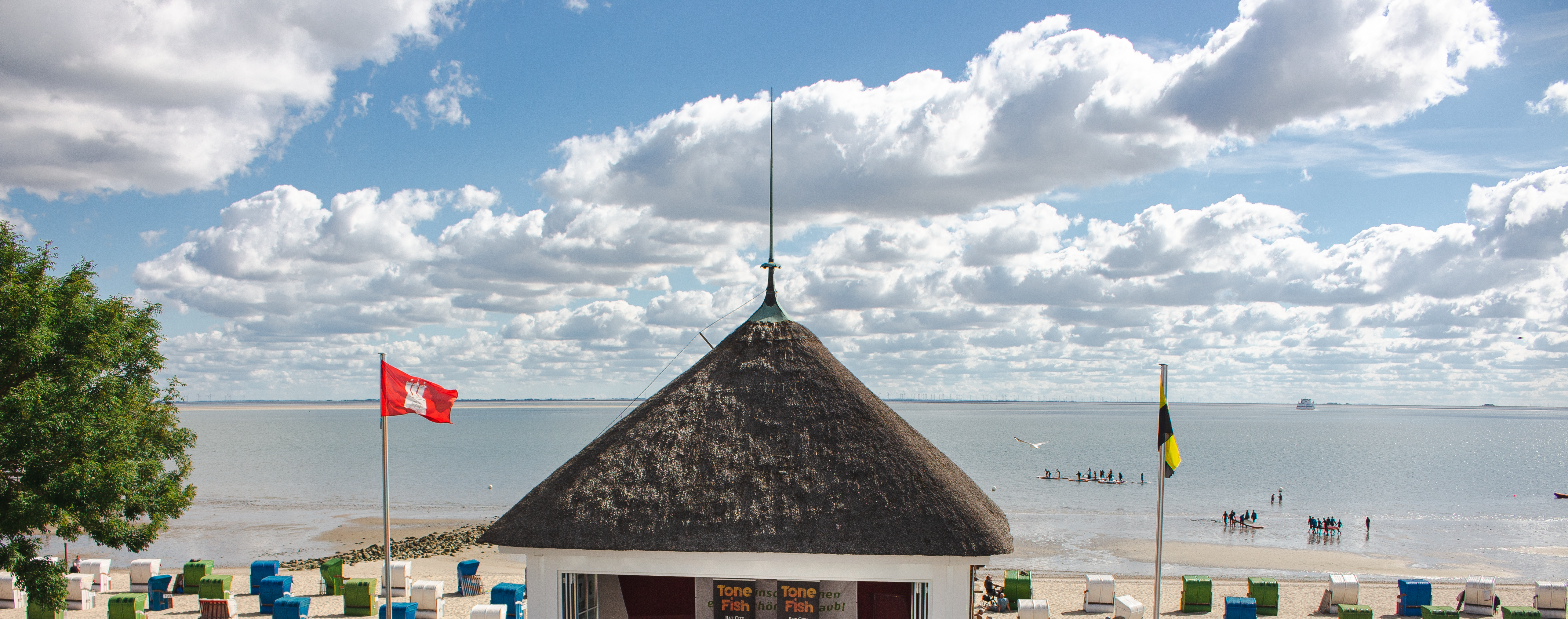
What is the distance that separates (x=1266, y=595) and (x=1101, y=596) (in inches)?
182

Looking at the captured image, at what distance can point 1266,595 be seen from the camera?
22500 millimetres

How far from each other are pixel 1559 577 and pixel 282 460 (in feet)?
342

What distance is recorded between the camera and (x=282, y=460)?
91438 millimetres

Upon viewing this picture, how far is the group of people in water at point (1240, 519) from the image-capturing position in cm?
4556

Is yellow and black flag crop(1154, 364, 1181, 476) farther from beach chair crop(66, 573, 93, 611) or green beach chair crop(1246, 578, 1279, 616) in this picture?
beach chair crop(66, 573, 93, 611)

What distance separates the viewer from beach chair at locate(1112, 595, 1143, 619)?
19500 mm

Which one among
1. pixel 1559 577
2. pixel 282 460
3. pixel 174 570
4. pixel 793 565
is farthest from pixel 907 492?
pixel 282 460

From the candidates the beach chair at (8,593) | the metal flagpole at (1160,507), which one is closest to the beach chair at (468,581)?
the beach chair at (8,593)

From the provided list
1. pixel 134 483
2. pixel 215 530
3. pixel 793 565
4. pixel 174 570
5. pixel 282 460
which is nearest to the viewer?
pixel 793 565

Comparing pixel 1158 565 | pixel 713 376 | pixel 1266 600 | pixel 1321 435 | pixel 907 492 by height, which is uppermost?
pixel 713 376

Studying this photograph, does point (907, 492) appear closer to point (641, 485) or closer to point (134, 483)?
point (641, 485)

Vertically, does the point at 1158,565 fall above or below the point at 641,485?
below

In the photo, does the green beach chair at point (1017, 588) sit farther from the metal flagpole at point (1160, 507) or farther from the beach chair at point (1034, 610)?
the metal flagpole at point (1160, 507)

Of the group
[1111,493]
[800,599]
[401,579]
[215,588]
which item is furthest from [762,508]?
[1111,493]
